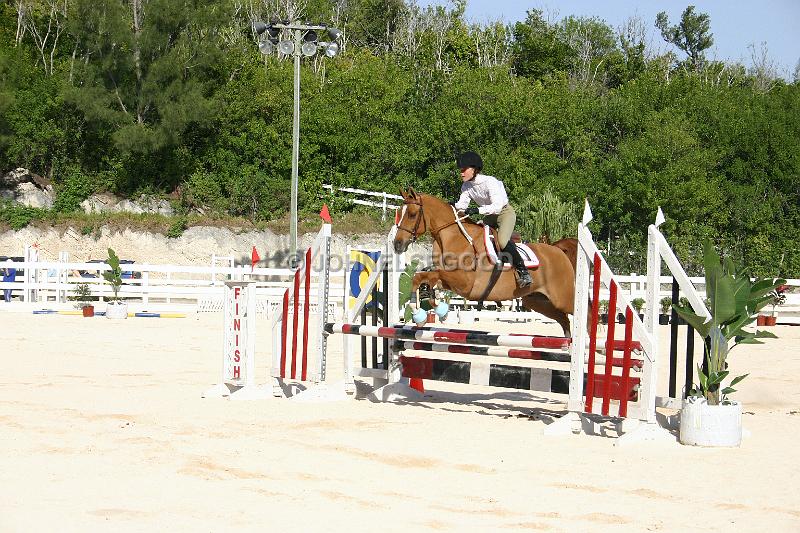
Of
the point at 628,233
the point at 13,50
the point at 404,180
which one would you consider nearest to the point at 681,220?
the point at 628,233

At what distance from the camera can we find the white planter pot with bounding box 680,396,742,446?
654 centimetres

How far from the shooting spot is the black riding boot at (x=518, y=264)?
8.77 m

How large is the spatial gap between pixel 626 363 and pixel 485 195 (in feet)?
8.38

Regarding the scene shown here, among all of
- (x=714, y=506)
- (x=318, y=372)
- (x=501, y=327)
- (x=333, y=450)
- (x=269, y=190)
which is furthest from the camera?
(x=269, y=190)

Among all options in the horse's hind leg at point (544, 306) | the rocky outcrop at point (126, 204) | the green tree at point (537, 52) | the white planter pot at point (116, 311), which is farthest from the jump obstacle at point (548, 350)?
the green tree at point (537, 52)

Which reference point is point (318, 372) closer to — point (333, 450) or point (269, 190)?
point (333, 450)

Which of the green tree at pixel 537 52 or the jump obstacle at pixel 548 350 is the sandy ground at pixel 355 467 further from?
the green tree at pixel 537 52

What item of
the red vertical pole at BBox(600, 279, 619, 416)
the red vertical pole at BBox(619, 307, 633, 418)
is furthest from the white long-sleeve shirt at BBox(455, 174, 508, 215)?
the red vertical pole at BBox(619, 307, 633, 418)

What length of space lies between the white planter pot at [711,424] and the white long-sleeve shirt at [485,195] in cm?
282

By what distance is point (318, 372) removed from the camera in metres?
8.62

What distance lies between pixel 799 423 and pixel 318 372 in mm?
3868

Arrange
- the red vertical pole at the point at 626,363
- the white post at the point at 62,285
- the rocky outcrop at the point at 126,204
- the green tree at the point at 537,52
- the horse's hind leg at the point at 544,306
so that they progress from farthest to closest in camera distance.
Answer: the green tree at the point at 537,52 < the rocky outcrop at the point at 126,204 < the white post at the point at 62,285 < the horse's hind leg at the point at 544,306 < the red vertical pole at the point at 626,363

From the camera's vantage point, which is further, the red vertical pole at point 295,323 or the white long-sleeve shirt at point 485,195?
the white long-sleeve shirt at point 485,195

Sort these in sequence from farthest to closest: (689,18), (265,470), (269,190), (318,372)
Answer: (689,18), (269,190), (318,372), (265,470)
